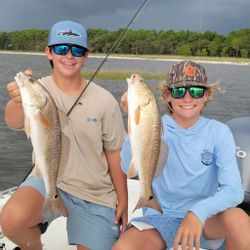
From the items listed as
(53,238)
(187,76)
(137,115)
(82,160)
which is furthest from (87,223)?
(187,76)

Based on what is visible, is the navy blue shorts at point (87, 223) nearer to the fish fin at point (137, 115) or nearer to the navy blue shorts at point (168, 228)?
the navy blue shorts at point (168, 228)

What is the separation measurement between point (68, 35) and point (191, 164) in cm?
121

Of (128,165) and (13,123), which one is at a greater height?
(13,123)

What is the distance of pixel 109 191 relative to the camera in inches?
136

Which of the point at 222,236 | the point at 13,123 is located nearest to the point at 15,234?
the point at 13,123

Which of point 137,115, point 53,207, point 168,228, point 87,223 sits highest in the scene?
point 137,115

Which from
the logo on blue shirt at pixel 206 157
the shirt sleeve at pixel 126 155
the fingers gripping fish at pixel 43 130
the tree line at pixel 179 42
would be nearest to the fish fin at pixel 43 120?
the fingers gripping fish at pixel 43 130

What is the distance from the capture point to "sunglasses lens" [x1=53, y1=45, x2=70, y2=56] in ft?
10.6

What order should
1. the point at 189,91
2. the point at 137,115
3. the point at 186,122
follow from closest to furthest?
A: 1. the point at 137,115
2. the point at 189,91
3. the point at 186,122

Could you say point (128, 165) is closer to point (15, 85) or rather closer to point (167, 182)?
point (167, 182)

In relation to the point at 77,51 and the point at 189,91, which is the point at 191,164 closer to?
the point at 189,91

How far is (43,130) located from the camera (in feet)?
8.70

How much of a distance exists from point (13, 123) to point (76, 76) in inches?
23.5

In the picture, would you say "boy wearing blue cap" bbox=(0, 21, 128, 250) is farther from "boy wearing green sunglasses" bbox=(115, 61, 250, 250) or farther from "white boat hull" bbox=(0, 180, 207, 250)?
"white boat hull" bbox=(0, 180, 207, 250)
